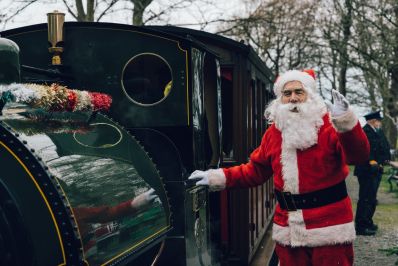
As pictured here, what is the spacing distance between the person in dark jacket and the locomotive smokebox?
583cm

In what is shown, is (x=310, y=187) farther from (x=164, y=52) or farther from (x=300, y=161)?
(x=164, y=52)

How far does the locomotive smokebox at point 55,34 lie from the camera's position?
4.01m

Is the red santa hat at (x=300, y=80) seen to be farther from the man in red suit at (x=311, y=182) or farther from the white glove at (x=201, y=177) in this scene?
the white glove at (x=201, y=177)

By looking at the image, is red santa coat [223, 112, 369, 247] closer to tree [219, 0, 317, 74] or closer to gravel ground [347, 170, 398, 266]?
gravel ground [347, 170, 398, 266]

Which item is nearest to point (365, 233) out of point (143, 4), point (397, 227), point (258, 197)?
point (397, 227)

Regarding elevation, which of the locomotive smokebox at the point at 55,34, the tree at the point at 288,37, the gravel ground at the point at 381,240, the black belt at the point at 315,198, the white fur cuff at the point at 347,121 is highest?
the tree at the point at 288,37

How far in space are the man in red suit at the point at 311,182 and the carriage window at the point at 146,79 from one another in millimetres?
1032

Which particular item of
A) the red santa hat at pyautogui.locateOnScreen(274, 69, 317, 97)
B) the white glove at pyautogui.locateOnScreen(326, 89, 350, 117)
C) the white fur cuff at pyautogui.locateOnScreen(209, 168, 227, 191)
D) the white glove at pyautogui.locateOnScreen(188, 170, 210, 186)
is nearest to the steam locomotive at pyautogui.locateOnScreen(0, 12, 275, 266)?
the white glove at pyautogui.locateOnScreen(188, 170, 210, 186)

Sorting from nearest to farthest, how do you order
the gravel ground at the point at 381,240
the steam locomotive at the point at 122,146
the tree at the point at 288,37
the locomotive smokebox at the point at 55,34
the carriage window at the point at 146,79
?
the steam locomotive at the point at 122,146
the locomotive smokebox at the point at 55,34
the carriage window at the point at 146,79
the gravel ground at the point at 381,240
the tree at the point at 288,37

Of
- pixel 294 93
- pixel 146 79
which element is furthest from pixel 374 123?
pixel 294 93

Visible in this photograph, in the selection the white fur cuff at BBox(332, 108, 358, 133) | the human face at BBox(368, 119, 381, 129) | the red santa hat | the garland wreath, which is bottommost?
the white fur cuff at BBox(332, 108, 358, 133)

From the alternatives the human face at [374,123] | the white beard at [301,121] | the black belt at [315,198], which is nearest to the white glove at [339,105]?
the white beard at [301,121]

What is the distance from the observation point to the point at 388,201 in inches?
525

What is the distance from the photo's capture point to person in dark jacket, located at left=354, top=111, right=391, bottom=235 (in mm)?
8836
